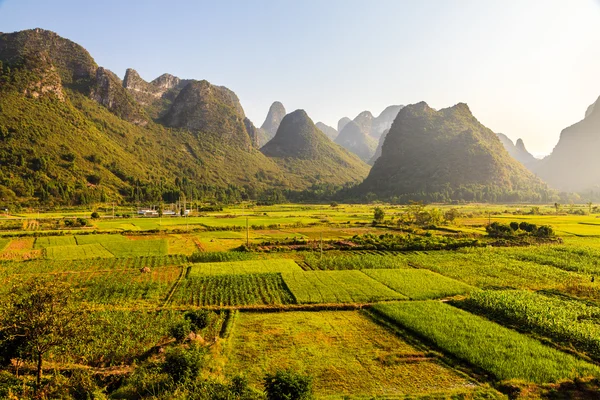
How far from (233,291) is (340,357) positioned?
13.9 metres

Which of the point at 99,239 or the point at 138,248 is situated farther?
the point at 99,239

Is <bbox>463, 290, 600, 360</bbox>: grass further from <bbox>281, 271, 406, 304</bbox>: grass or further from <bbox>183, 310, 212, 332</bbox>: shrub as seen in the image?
<bbox>183, 310, 212, 332</bbox>: shrub

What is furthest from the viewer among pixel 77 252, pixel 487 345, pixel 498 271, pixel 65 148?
pixel 65 148

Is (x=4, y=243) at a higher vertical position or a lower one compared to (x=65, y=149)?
lower

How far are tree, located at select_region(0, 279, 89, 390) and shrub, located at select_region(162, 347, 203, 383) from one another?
13.2 feet

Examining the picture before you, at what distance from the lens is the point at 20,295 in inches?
617

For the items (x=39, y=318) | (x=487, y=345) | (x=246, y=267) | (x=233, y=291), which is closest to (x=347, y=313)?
(x=487, y=345)

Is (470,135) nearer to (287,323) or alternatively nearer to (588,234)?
(588,234)

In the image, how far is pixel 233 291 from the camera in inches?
1166

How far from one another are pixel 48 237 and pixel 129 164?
366ft

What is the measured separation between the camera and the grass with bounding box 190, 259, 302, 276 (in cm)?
3581

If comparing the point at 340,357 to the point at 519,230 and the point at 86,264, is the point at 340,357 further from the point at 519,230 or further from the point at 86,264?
the point at 519,230

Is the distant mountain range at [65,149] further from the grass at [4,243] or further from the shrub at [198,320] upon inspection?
the shrub at [198,320]

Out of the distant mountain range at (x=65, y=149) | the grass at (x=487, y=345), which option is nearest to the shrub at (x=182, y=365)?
the grass at (x=487, y=345)
